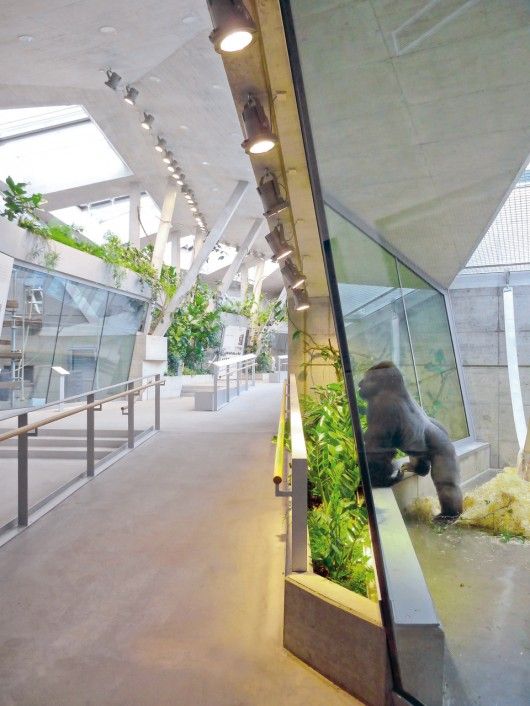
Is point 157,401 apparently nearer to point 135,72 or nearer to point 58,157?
point 135,72

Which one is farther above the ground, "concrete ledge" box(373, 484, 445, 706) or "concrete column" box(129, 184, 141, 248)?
"concrete column" box(129, 184, 141, 248)

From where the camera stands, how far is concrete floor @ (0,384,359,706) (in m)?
1.97

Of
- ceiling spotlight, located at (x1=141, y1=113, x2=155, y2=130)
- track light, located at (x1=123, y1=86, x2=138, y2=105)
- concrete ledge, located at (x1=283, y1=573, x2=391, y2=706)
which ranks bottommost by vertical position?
concrete ledge, located at (x1=283, y1=573, x2=391, y2=706)

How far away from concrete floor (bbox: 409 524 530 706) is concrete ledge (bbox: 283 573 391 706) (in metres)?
0.44

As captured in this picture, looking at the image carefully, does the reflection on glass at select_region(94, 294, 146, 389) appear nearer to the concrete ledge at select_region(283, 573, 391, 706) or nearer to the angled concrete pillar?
the angled concrete pillar

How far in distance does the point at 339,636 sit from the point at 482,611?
85cm

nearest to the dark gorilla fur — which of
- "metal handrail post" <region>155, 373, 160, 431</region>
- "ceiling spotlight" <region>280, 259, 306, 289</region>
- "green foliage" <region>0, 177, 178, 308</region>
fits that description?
"ceiling spotlight" <region>280, 259, 306, 289</region>

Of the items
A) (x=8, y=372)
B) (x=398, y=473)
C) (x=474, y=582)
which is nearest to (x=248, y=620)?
(x=398, y=473)

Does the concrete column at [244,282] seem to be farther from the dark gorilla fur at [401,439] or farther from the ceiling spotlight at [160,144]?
the dark gorilla fur at [401,439]

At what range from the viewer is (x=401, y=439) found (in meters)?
1.71

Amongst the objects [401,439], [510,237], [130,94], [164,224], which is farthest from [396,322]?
[164,224]

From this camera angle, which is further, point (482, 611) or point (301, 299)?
point (301, 299)

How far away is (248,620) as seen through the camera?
2426 millimetres

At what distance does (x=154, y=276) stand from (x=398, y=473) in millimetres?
11706
